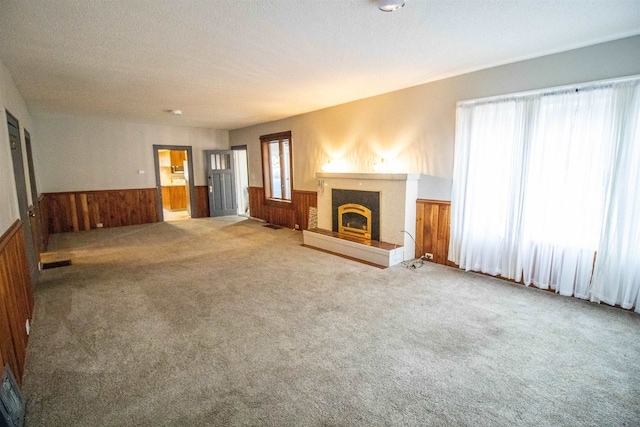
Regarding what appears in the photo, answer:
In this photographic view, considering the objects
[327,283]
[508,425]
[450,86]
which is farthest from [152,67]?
[508,425]

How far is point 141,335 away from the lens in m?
2.65

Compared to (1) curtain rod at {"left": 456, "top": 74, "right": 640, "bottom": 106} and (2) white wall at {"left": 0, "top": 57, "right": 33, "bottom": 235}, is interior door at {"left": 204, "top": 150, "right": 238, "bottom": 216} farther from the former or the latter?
(1) curtain rod at {"left": 456, "top": 74, "right": 640, "bottom": 106}

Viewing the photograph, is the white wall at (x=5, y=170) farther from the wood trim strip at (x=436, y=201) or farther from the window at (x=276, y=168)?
the window at (x=276, y=168)

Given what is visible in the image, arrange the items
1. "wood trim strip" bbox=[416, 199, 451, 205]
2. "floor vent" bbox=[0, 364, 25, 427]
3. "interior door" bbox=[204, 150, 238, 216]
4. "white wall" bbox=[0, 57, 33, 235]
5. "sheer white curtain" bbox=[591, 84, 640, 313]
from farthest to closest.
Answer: "interior door" bbox=[204, 150, 238, 216], "wood trim strip" bbox=[416, 199, 451, 205], "sheer white curtain" bbox=[591, 84, 640, 313], "white wall" bbox=[0, 57, 33, 235], "floor vent" bbox=[0, 364, 25, 427]

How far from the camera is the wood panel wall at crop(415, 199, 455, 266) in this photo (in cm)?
436

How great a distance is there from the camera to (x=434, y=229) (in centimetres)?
448

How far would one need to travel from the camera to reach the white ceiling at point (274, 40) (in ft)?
7.45

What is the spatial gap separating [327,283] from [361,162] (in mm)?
2507

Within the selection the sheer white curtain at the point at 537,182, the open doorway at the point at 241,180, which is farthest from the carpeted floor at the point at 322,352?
the open doorway at the point at 241,180

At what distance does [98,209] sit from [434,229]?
7.41m

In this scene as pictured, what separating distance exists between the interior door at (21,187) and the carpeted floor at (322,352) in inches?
14.2

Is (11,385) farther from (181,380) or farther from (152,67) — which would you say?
(152,67)

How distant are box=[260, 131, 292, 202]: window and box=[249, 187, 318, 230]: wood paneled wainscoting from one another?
23 centimetres

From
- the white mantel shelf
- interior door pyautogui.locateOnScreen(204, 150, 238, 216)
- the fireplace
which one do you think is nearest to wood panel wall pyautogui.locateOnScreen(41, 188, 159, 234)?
interior door pyautogui.locateOnScreen(204, 150, 238, 216)
